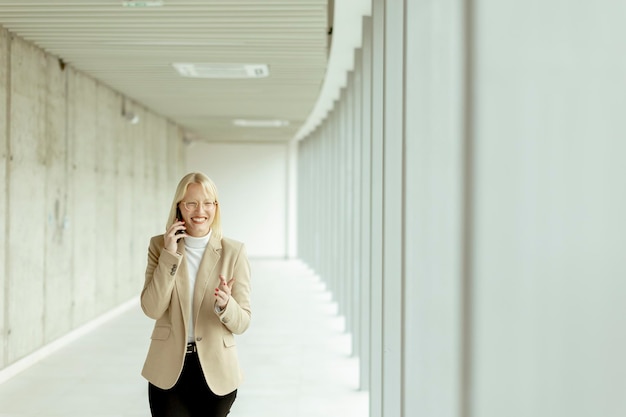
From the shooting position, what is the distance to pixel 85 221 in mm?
9141

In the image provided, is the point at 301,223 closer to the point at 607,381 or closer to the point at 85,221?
the point at 85,221

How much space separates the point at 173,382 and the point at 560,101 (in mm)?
1715

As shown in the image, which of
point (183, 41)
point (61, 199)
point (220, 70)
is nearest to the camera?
point (183, 41)

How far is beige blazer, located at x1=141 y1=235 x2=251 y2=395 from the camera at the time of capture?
2.64m

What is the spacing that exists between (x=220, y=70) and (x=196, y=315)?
6.37 m

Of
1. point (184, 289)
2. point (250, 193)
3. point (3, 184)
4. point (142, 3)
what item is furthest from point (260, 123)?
point (184, 289)

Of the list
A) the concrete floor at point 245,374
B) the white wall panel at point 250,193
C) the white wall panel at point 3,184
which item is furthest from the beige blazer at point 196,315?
the white wall panel at point 250,193

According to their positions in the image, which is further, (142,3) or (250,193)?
(250,193)

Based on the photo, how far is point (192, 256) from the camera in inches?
108

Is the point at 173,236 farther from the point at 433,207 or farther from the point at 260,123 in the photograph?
the point at 260,123

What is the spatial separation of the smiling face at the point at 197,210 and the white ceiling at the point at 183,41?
3394 millimetres

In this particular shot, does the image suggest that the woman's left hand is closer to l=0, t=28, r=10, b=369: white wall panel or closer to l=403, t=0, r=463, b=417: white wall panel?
l=403, t=0, r=463, b=417: white wall panel

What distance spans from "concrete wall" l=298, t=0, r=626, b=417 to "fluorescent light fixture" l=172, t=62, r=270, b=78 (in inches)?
155

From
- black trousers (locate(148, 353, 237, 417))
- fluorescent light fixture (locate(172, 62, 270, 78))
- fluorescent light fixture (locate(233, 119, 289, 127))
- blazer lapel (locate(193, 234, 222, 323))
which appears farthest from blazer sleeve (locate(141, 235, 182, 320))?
fluorescent light fixture (locate(233, 119, 289, 127))
